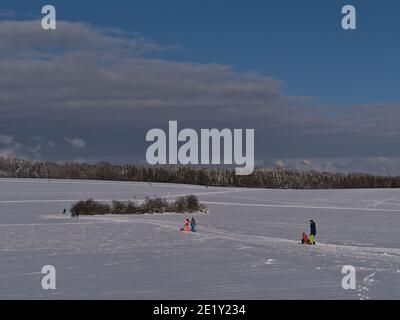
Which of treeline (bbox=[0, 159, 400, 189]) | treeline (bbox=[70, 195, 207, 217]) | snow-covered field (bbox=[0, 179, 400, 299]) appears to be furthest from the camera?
treeline (bbox=[0, 159, 400, 189])

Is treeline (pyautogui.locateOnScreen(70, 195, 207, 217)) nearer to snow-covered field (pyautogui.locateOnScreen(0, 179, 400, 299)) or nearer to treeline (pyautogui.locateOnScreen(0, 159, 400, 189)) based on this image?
snow-covered field (pyautogui.locateOnScreen(0, 179, 400, 299))

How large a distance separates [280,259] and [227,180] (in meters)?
132

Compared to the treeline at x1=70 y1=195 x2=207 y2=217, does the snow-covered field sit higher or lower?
lower

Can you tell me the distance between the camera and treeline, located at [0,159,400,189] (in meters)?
150

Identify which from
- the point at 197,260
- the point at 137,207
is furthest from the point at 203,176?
the point at 197,260

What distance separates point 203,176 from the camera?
155375mm

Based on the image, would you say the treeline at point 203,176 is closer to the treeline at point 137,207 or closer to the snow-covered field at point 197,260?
the treeline at point 137,207

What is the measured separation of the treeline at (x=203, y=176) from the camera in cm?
15012

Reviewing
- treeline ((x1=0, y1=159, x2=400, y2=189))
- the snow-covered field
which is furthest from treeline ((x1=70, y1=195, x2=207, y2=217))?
treeline ((x1=0, y1=159, x2=400, y2=189))

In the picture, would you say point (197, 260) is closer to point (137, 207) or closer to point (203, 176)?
point (137, 207)

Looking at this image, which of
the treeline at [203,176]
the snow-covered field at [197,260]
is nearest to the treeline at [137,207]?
the snow-covered field at [197,260]

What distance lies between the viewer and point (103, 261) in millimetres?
21734

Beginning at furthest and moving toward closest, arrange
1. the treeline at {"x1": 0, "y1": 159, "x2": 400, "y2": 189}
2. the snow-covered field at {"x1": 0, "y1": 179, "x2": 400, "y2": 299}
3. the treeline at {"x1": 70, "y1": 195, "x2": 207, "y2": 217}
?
the treeline at {"x1": 0, "y1": 159, "x2": 400, "y2": 189} → the treeline at {"x1": 70, "y1": 195, "x2": 207, "y2": 217} → the snow-covered field at {"x1": 0, "y1": 179, "x2": 400, "y2": 299}
